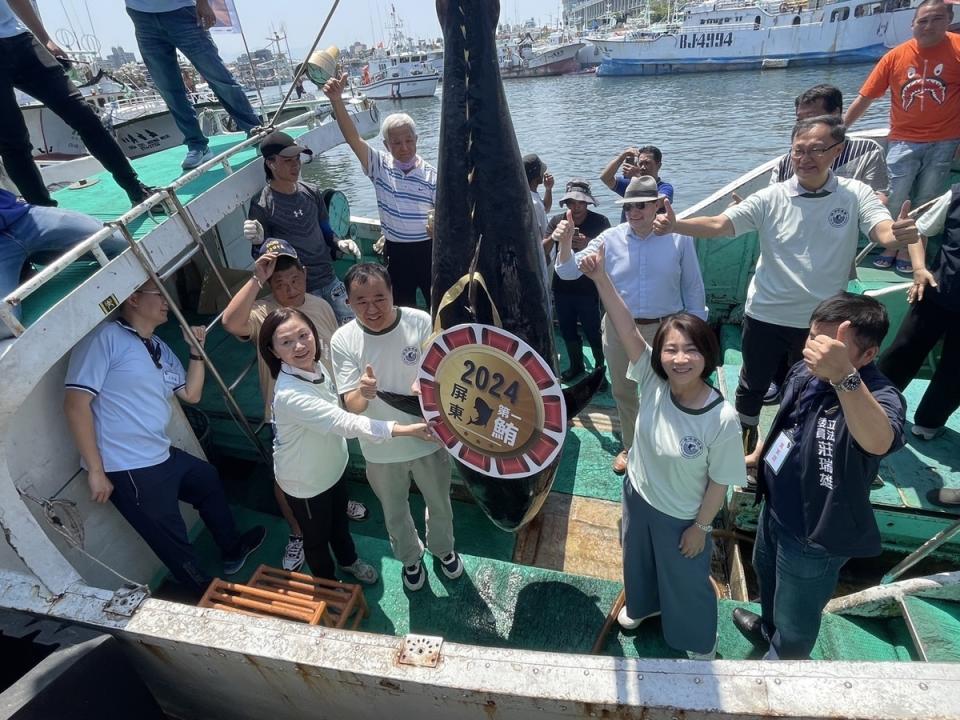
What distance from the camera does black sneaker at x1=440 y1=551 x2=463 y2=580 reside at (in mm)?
3188

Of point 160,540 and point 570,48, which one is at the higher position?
point 570,48

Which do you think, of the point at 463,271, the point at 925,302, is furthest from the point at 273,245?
the point at 925,302

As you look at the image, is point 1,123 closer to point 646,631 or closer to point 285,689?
point 285,689

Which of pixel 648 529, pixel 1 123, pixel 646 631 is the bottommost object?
pixel 646 631

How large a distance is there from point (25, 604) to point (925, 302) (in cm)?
508

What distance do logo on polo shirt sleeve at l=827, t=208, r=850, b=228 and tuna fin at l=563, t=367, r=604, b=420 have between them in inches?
63.0

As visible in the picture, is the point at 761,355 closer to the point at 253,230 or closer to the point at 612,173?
the point at 612,173

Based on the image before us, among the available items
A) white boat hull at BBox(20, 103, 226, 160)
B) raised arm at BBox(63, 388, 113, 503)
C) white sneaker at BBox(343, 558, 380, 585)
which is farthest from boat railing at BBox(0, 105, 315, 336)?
white boat hull at BBox(20, 103, 226, 160)

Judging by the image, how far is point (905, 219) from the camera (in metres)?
2.49

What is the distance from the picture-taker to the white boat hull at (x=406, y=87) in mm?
49312

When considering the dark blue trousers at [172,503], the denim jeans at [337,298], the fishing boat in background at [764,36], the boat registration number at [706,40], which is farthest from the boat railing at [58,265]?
the boat registration number at [706,40]

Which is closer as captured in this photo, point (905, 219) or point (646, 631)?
point (905, 219)

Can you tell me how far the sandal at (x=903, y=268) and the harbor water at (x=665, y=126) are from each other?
9.85m

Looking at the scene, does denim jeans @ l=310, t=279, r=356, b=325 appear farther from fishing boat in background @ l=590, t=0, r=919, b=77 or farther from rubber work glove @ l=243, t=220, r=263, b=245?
fishing boat in background @ l=590, t=0, r=919, b=77
